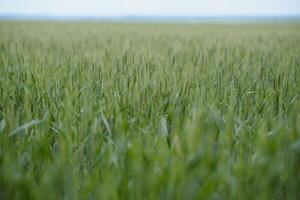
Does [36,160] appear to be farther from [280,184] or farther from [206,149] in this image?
[280,184]

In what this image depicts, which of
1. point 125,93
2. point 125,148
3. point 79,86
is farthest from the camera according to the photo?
point 79,86

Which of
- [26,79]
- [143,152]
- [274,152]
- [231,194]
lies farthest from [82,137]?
[26,79]

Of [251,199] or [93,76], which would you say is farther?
[93,76]

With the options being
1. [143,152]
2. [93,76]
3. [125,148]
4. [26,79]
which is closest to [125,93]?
[93,76]

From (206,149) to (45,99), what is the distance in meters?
1.17

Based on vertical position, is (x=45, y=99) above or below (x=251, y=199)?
above

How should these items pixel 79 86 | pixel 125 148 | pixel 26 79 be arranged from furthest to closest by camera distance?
pixel 26 79
pixel 79 86
pixel 125 148

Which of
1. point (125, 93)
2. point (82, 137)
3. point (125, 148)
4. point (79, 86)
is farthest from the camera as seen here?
point (79, 86)

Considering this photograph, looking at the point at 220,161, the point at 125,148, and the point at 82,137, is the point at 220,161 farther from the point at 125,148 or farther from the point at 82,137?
the point at 82,137

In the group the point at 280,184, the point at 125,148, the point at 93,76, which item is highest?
the point at 93,76

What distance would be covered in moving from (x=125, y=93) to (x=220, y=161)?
2.74 feet

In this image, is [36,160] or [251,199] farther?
[36,160]

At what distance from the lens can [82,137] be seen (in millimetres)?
1482

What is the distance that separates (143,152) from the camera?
1178 millimetres
